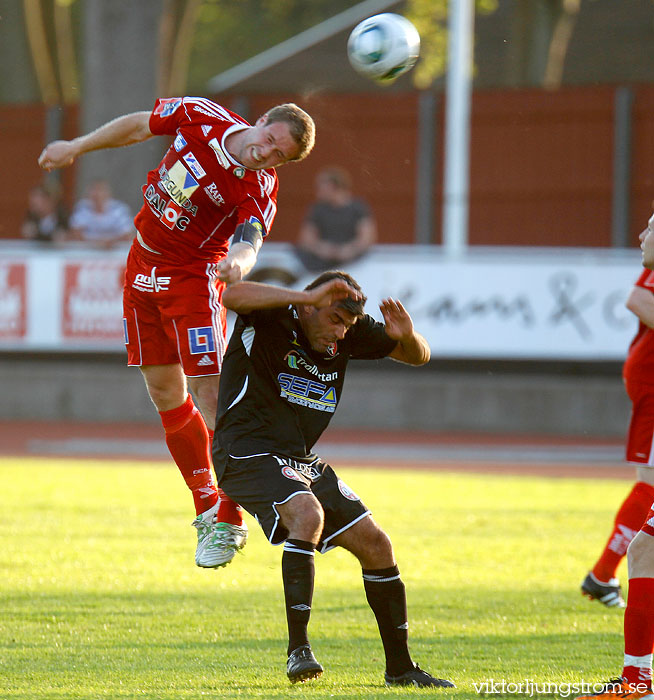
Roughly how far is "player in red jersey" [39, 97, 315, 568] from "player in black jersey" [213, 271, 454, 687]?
0.66m

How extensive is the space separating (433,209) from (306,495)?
17263 mm

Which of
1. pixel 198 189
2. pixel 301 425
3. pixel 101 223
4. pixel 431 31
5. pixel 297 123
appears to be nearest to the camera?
pixel 301 425

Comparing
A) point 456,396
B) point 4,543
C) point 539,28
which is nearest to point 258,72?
point 539,28

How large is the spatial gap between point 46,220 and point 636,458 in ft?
42.5

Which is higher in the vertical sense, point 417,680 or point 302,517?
point 302,517

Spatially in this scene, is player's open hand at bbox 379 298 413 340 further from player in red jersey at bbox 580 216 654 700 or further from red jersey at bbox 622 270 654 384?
red jersey at bbox 622 270 654 384

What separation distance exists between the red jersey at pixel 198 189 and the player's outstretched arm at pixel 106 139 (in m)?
0.07

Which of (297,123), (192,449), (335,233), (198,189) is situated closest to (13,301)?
(335,233)

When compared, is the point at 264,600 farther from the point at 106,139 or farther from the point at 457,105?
the point at 457,105

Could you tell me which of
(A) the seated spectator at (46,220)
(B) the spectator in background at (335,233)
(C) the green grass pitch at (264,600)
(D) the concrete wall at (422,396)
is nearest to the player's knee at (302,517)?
(C) the green grass pitch at (264,600)

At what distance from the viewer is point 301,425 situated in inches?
235

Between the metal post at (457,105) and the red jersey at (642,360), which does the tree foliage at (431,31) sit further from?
the red jersey at (642,360)

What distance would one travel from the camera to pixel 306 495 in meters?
5.68

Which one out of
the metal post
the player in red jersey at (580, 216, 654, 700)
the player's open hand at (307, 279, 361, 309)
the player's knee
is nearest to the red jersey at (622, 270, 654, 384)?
the player in red jersey at (580, 216, 654, 700)
